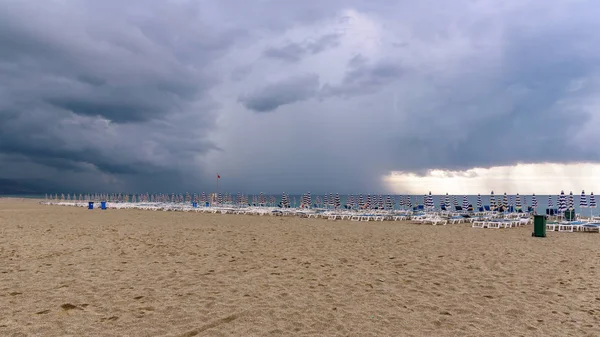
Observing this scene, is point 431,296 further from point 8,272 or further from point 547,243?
point 547,243

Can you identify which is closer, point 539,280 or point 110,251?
point 539,280

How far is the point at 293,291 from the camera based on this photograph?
6.28 m

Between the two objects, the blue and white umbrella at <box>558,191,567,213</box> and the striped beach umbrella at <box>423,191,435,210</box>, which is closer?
the blue and white umbrella at <box>558,191,567,213</box>

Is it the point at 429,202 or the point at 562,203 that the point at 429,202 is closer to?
the point at 429,202

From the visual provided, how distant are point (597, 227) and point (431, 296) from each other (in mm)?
18191

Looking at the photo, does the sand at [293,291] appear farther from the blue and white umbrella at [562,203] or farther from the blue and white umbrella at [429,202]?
the blue and white umbrella at [429,202]

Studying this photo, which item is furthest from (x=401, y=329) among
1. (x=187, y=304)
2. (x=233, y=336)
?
(x=187, y=304)

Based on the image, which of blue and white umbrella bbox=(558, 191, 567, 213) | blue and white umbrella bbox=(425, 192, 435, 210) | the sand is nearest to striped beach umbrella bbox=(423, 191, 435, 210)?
blue and white umbrella bbox=(425, 192, 435, 210)

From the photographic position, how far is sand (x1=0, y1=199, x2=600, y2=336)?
4.74m

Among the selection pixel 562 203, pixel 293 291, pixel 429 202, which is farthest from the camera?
pixel 429 202

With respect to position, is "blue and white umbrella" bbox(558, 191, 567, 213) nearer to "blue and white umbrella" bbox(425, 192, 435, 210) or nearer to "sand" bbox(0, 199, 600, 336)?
"blue and white umbrella" bbox(425, 192, 435, 210)

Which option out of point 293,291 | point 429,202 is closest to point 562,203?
point 429,202

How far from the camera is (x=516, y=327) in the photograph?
15.8ft

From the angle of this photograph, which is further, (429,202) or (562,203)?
(429,202)
